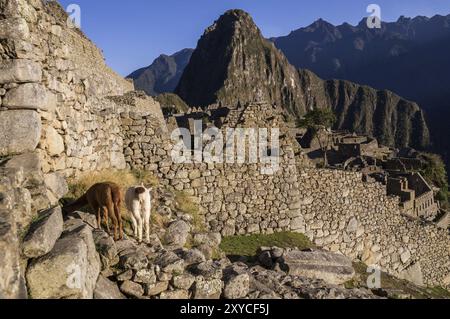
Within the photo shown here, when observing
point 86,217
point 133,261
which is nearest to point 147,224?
point 86,217

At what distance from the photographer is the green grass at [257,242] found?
35.2 feet

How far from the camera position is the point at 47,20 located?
7.35 metres

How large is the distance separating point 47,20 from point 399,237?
51.9 ft

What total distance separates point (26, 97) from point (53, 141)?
102 centimetres

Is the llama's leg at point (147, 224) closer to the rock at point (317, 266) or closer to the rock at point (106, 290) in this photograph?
the rock at point (106, 290)

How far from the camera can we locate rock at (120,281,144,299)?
5047 millimetres

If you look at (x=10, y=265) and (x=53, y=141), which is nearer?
(x=10, y=265)

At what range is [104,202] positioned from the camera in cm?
654

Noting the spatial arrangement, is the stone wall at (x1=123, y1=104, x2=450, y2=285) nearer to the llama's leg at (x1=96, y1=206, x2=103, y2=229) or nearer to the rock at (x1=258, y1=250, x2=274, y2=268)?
the rock at (x1=258, y1=250, x2=274, y2=268)

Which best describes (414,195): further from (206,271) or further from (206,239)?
(206,271)

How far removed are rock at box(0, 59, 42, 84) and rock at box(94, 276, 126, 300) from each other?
10.5ft

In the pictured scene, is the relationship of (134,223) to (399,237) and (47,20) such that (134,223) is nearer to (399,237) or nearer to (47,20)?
(47,20)

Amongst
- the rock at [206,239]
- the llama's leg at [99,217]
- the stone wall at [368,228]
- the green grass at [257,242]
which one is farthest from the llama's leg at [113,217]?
A: the stone wall at [368,228]

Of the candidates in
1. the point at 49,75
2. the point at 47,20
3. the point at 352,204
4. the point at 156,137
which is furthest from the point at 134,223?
the point at 352,204
